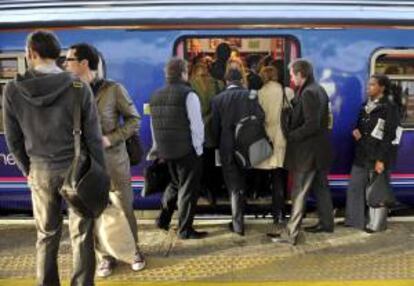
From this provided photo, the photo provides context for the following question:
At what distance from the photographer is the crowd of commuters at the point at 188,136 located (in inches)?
162

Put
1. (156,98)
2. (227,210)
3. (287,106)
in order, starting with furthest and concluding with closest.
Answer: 1. (227,210)
2. (287,106)
3. (156,98)

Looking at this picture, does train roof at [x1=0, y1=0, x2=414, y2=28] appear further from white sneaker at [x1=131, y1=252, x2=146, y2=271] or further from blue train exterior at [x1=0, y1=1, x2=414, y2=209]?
white sneaker at [x1=131, y1=252, x2=146, y2=271]

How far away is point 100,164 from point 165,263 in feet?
5.10

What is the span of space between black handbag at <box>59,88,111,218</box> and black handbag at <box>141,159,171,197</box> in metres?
2.11

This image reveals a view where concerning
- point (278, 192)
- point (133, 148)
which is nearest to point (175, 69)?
point (133, 148)

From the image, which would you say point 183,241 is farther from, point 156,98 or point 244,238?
point 156,98

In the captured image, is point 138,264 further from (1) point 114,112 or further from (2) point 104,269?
(1) point 114,112

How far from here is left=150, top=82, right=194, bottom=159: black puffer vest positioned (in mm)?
5809

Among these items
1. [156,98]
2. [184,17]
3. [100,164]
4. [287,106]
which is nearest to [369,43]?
[287,106]

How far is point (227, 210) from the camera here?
723cm

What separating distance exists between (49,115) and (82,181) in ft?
1.51

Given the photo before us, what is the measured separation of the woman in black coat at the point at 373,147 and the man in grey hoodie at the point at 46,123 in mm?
2998

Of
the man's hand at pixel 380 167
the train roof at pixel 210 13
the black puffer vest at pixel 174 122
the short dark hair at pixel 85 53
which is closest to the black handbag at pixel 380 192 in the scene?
the man's hand at pixel 380 167

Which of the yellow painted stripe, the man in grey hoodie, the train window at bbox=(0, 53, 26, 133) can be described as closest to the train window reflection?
the train window at bbox=(0, 53, 26, 133)
